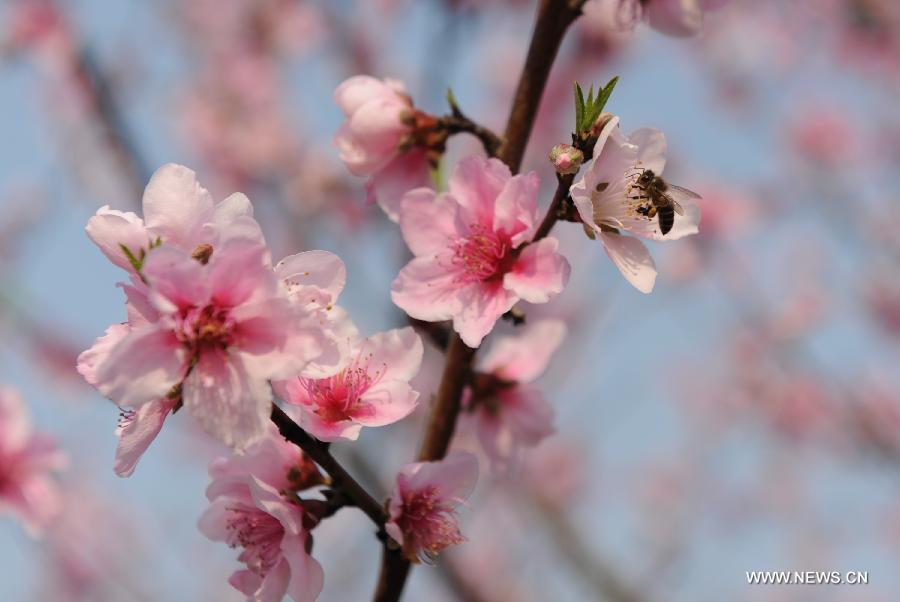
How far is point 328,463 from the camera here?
48.1 inches

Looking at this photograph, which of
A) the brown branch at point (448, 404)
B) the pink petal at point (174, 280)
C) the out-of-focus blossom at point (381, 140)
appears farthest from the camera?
the out-of-focus blossom at point (381, 140)

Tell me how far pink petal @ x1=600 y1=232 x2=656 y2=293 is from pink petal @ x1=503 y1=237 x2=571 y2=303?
0.29 feet

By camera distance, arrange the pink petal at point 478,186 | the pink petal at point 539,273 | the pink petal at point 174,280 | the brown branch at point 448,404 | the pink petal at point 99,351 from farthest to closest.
Result: the brown branch at point 448,404, the pink petal at point 478,186, the pink petal at point 539,273, the pink petal at point 99,351, the pink petal at point 174,280

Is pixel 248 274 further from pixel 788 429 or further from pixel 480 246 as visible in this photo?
pixel 788 429

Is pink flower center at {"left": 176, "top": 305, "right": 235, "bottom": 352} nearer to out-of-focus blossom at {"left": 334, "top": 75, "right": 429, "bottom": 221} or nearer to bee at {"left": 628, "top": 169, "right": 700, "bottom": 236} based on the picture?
out-of-focus blossom at {"left": 334, "top": 75, "right": 429, "bottom": 221}

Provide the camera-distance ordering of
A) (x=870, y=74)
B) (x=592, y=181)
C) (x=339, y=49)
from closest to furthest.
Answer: (x=592, y=181) < (x=339, y=49) < (x=870, y=74)

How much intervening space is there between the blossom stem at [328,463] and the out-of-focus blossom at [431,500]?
0.11 ft

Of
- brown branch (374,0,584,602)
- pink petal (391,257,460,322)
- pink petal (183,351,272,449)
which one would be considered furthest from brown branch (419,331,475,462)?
pink petal (183,351,272,449)

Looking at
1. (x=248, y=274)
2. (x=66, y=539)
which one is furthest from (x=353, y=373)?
(x=66, y=539)

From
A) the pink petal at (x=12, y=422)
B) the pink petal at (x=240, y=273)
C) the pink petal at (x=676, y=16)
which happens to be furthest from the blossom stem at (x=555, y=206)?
the pink petal at (x=12, y=422)

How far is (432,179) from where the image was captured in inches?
68.7

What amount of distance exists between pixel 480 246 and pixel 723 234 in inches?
172

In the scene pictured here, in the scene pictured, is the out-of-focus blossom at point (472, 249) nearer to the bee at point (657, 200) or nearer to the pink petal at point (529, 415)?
the bee at point (657, 200)

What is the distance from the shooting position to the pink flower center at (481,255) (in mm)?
1401
